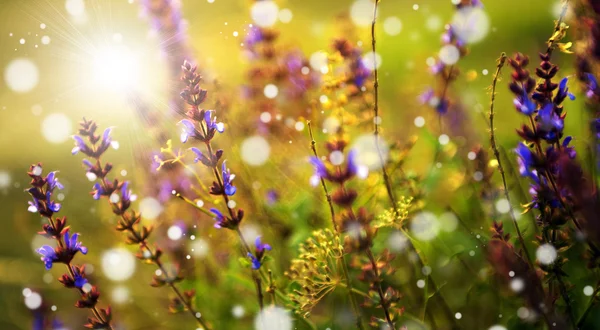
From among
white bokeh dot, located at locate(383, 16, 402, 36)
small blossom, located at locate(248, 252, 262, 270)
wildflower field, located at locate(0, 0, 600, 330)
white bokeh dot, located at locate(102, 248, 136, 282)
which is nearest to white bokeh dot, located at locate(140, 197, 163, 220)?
wildflower field, located at locate(0, 0, 600, 330)

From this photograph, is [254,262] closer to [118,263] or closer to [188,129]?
[188,129]

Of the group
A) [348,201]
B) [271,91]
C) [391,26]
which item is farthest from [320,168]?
[391,26]

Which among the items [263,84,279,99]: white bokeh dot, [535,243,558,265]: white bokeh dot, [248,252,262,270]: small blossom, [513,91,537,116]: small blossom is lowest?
[535,243,558,265]: white bokeh dot

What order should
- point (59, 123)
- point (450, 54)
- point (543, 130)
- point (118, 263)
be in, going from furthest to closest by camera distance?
point (59, 123), point (118, 263), point (450, 54), point (543, 130)

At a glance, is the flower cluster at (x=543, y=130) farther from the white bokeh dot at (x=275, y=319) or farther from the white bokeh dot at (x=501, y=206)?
the white bokeh dot at (x=275, y=319)

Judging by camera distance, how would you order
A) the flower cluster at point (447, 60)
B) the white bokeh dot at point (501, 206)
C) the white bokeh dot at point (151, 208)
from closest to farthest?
the white bokeh dot at point (501, 206) < the flower cluster at point (447, 60) < the white bokeh dot at point (151, 208)

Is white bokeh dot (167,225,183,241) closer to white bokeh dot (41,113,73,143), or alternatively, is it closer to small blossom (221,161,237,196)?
small blossom (221,161,237,196)

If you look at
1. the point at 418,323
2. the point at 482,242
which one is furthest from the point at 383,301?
the point at 482,242

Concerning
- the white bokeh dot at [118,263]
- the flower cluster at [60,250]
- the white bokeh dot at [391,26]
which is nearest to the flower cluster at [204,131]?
the flower cluster at [60,250]
